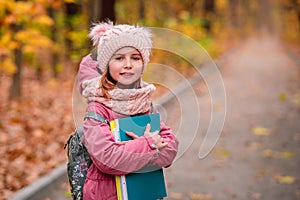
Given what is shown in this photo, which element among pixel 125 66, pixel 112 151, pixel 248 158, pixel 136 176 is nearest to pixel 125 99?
pixel 125 66

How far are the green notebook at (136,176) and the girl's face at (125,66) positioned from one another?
9.5 inches

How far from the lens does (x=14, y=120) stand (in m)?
7.74

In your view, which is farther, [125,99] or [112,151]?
[125,99]

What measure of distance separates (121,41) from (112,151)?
2.12ft

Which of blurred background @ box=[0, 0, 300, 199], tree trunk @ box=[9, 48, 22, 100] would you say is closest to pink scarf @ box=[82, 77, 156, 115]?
blurred background @ box=[0, 0, 300, 199]

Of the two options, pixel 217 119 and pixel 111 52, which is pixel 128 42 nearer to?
pixel 111 52

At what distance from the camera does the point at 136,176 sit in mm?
2656

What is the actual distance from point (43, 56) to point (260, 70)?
9274 mm

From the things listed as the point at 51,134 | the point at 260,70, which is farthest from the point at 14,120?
the point at 260,70

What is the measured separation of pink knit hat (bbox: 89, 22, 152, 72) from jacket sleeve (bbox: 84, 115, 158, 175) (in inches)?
15.9

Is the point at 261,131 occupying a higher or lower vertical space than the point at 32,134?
lower

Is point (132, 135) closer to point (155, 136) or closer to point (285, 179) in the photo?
point (155, 136)

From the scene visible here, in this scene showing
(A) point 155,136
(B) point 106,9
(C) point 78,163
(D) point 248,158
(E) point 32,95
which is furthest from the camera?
(B) point 106,9

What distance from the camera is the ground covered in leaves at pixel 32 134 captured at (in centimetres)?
580
